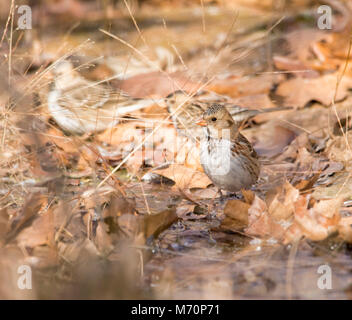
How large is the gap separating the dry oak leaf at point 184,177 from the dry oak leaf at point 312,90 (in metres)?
1.77

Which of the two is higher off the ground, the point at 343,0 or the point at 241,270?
the point at 343,0

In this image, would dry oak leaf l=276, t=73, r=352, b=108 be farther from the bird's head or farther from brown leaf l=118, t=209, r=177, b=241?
brown leaf l=118, t=209, r=177, b=241

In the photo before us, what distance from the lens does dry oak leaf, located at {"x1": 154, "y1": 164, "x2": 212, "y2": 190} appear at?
4.64 metres

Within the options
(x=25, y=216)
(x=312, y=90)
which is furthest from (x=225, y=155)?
(x=312, y=90)

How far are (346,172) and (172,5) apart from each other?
652cm

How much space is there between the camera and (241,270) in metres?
3.24

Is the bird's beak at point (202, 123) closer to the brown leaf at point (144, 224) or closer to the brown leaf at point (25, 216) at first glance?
Answer: the brown leaf at point (144, 224)

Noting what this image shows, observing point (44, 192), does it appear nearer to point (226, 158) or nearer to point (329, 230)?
point (226, 158)

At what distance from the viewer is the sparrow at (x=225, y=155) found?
449cm

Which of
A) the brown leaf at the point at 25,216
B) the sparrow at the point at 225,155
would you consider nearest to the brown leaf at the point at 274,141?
the sparrow at the point at 225,155

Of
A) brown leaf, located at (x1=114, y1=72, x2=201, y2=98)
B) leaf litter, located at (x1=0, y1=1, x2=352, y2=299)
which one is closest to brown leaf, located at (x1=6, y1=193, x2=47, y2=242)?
leaf litter, located at (x1=0, y1=1, x2=352, y2=299)

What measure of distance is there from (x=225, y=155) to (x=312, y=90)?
2.07 meters
